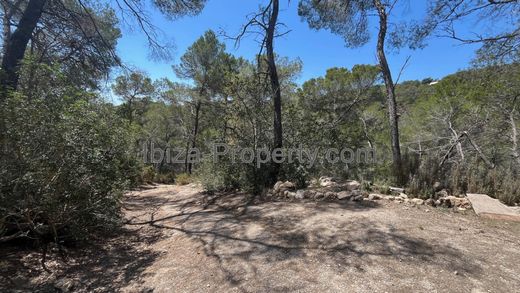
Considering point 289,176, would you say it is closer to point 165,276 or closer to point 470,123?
point 165,276

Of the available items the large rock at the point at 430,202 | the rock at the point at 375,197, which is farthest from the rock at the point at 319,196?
the large rock at the point at 430,202

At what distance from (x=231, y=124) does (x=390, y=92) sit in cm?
376

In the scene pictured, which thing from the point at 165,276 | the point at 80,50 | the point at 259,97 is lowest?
the point at 165,276

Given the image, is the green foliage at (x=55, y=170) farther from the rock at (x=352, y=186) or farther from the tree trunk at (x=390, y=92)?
the tree trunk at (x=390, y=92)

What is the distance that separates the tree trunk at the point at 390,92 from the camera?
556 cm

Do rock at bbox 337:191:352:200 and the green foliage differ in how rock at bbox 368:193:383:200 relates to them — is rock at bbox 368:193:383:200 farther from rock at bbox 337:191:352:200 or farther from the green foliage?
the green foliage

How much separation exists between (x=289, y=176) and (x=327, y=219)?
6.97ft

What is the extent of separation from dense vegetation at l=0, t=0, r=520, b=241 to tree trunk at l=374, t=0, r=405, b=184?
25 millimetres

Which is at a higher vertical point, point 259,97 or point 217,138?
point 259,97

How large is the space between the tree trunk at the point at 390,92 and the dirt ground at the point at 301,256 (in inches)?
66.5

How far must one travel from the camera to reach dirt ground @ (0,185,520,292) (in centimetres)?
224

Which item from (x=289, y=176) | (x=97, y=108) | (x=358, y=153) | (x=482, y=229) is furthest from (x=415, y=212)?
(x=97, y=108)

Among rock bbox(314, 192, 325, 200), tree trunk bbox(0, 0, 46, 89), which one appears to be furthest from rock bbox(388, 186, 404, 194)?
tree trunk bbox(0, 0, 46, 89)

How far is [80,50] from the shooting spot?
6289 millimetres
